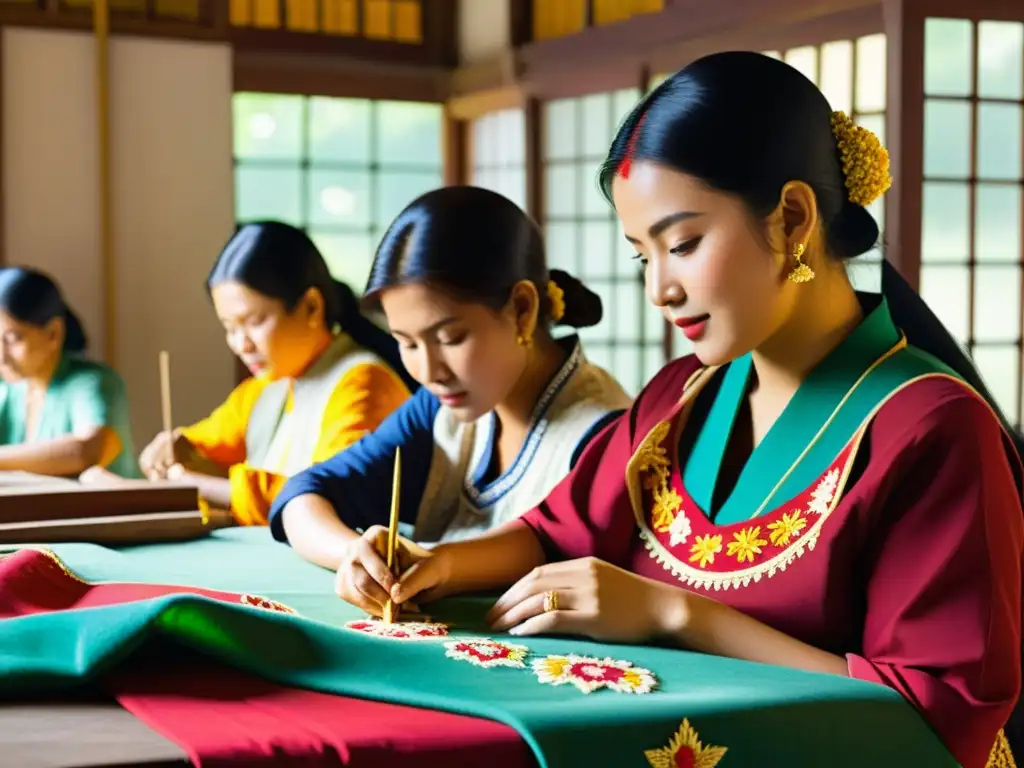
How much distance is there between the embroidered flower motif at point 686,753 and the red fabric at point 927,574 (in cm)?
21

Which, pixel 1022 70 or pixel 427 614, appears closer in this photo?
pixel 427 614

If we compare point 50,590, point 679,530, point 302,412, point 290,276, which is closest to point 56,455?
point 302,412

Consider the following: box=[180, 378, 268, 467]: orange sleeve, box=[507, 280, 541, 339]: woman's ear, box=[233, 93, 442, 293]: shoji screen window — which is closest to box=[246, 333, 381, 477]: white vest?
box=[180, 378, 268, 467]: orange sleeve

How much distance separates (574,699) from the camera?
45.1 inches

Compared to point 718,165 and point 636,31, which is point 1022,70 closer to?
point 636,31

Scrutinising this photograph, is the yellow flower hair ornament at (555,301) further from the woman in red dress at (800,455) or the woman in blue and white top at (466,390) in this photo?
the woman in red dress at (800,455)

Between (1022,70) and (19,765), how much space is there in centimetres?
360

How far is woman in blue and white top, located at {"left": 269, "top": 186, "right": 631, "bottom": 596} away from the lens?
77.0 inches

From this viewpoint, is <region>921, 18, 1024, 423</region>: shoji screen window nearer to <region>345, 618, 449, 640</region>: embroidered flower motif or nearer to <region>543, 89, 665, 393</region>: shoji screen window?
<region>543, 89, 665, 393</region>: shoji screen window

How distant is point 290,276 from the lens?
2893 millimetres

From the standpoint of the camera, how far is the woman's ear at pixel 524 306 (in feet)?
6.65

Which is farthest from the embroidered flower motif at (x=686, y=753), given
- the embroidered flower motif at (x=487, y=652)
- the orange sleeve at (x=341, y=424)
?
the orange sleeve at (x=341, y=424)

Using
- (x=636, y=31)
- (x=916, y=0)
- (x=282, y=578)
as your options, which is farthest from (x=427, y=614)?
(x=636, y=31)

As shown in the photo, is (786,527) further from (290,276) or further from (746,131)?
(290,276)
